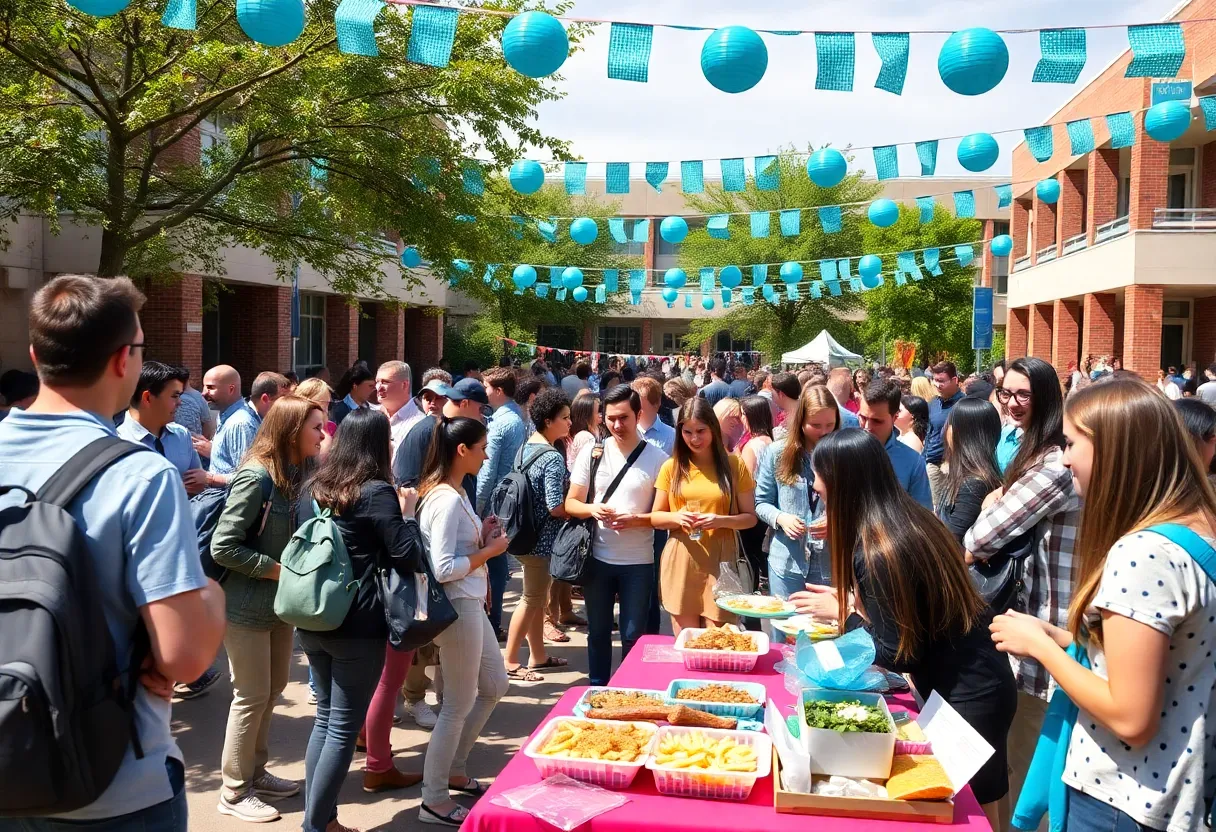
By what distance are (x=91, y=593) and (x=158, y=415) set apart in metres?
3.77

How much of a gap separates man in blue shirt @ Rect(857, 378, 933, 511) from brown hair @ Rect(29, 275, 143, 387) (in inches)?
161

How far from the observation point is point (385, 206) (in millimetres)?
12359

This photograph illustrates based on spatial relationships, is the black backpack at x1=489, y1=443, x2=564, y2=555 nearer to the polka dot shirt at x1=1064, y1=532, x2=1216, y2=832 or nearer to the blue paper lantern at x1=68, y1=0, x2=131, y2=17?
the blue paper lantern at x1=68, y1=0, x2=131, y2=17

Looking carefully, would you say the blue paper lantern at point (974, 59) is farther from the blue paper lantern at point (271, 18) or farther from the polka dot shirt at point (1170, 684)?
the polka dot shirt at point (1170, 684)

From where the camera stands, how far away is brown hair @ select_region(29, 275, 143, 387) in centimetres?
199

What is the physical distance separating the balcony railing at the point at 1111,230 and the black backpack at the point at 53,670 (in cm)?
2513

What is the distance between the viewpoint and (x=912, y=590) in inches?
118

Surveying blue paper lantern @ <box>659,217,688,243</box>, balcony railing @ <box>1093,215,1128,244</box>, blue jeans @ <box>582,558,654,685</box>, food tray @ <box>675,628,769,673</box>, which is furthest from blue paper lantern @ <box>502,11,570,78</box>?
balcony railing @ <box>1093,215,1128,244</box>

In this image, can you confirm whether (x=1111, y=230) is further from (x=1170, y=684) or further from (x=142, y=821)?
(x=142, y=821)

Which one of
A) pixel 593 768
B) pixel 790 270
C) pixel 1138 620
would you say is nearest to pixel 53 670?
pixel 593 768

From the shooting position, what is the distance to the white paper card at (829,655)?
3029mm

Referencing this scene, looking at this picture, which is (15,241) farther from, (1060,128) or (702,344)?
(702,344)

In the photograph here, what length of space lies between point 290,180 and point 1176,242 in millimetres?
18832

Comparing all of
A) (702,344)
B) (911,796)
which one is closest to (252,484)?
(911,796)
